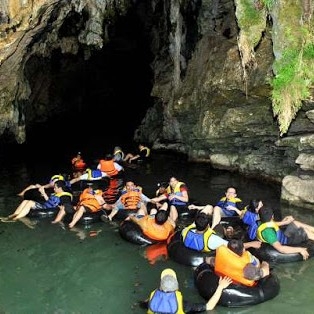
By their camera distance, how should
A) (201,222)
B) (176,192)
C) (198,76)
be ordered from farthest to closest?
1. (198,76)
2. (176,192)
3. (201,222)

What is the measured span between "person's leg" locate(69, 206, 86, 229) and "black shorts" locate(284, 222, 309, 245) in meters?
5.20

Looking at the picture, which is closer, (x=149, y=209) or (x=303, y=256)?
(x=303, y=256)

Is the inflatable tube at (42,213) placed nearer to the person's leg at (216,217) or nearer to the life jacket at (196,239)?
the person's leg at (216,217)

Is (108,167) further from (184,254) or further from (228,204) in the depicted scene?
(184,254)

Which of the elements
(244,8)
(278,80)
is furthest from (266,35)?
(278,80)

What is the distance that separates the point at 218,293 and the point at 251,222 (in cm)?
327

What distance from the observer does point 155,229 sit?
10.8 m

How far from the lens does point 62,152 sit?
23.8 m

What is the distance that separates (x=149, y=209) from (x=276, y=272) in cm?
427

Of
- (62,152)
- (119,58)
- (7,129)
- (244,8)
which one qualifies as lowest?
(62,152)

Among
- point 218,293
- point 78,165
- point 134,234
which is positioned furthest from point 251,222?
point 78,165

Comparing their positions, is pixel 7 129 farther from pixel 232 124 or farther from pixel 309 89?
pixel 309 89

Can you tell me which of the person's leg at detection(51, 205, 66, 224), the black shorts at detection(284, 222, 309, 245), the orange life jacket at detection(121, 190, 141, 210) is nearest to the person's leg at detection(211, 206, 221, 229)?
the black shorts at detection(284, 222, 309, 245)

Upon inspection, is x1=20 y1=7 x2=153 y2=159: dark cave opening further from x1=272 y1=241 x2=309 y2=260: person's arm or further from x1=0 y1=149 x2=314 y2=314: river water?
x1=272 y1=241 x2=309 y2=260: person's arm
